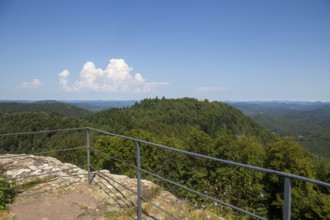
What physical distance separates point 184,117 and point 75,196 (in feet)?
274

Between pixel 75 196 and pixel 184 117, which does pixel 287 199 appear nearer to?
pixel 75 196

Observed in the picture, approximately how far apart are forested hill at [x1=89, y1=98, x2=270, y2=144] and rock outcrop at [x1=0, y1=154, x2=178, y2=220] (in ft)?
196

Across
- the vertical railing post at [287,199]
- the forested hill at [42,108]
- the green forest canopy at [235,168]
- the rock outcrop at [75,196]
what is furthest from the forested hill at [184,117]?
the vertical railing post at [287,199]

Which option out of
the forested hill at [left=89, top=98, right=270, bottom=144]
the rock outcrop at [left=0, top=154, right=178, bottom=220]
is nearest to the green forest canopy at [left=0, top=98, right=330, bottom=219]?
the rock outcrop at [left=0, top=154, right=178, bottom=220]

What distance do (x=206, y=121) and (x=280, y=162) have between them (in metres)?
70.1

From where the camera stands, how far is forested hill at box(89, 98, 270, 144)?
7475cm

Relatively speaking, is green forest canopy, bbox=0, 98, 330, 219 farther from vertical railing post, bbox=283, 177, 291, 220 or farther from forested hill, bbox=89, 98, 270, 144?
forested hill, bbox=89, 98, 270, 144

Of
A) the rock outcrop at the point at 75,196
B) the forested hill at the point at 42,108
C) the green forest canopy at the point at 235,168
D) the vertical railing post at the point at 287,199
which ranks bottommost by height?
the forested hill at the point at 42,108

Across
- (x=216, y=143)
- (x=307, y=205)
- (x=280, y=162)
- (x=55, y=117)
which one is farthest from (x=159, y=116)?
(x=307, y=205)

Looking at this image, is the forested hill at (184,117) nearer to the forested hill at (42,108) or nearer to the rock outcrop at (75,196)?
the rock outcrop at (75,196)

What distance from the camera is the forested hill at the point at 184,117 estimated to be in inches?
2943

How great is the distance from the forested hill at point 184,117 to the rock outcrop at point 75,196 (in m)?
59.8

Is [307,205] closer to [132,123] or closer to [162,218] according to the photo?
[162,218]

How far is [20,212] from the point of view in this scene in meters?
3.92
